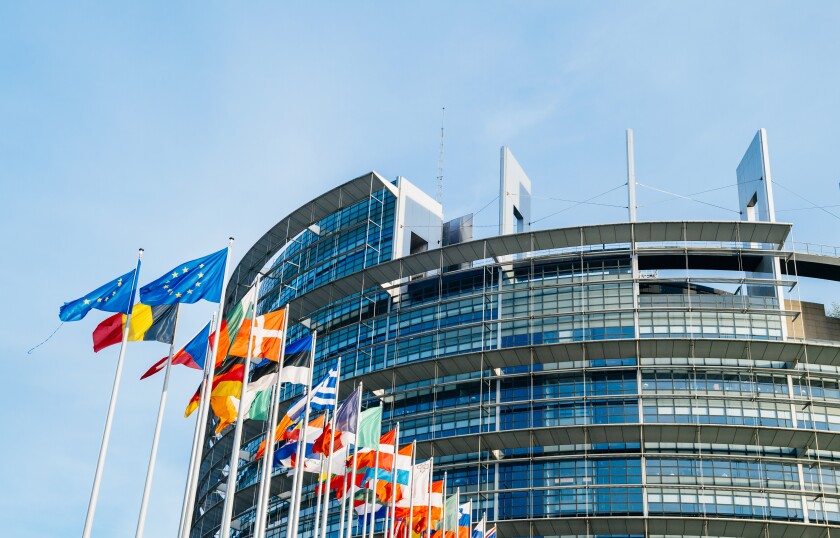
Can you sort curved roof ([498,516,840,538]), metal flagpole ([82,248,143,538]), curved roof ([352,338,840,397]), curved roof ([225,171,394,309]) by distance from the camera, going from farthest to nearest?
curved roof ([225,171,394,309]) → curved roof ([352,338,840,397]) → curved roof ([498,516,840,538]) → metal flagpole ([82,248,143,538])

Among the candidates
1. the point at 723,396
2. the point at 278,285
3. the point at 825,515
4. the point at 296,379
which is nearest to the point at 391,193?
the point at 278,285

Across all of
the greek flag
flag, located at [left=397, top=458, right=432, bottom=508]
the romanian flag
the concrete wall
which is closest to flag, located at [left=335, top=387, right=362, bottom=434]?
the greek flag

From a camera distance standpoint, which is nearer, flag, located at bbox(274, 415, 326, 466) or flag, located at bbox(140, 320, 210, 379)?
flag, located at bbox(140, 320, 210, 379)

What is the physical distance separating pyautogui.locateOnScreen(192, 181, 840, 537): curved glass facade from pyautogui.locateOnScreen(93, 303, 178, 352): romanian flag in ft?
125

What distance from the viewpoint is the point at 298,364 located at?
3878cm

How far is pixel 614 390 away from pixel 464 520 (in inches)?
651

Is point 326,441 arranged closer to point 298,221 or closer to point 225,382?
point 225,382

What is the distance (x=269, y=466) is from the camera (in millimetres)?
34812

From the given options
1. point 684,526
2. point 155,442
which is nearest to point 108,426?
point 155,442

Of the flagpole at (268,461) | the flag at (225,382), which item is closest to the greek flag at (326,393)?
the flagpole at (268,461)

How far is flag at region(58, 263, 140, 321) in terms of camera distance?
28.6 m

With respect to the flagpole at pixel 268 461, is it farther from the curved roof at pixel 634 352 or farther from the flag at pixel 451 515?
the curved roof at pixel 634 352

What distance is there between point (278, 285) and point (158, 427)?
59571 mm

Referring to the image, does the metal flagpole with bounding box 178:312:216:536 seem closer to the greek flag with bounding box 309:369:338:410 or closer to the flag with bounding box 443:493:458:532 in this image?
the greek flag with bounding box 309:369:338:410
